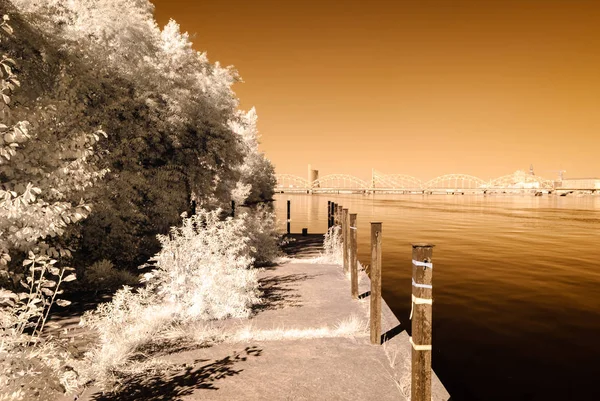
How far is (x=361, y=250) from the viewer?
22.7 m

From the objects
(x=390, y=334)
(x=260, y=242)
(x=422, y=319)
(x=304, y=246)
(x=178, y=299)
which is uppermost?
(x=422, y=319)

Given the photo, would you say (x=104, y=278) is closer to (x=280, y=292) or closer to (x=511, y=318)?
(x=280, y=292)

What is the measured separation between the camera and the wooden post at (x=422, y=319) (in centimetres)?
436

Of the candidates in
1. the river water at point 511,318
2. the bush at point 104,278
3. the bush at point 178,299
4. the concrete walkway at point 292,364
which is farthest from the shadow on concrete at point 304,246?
the concrete walkway at point 292,364

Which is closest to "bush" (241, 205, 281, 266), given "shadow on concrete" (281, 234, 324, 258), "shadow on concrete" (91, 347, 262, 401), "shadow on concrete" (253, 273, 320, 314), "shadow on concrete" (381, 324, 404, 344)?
"shadow on concrete" (281, 234, 324, 258)

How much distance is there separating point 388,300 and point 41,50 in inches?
468

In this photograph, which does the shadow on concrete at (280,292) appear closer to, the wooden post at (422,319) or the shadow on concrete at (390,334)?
the shadow on concrete at (390,334)

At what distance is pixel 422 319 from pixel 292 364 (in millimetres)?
2295

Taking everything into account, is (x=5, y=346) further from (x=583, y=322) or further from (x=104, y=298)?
(x=583, y=322)

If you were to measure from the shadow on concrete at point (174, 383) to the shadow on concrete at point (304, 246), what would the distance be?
33.8ft

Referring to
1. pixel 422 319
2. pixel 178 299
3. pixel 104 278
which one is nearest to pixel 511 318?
pixel 422 319

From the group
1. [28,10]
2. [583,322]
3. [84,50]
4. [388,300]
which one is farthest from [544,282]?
[28,10]

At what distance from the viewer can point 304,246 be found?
1892cm

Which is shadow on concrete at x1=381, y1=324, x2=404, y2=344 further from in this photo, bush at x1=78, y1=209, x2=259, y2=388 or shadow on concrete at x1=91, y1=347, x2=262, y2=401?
bush at x1=78, y1=209, x2=259, y2=388
